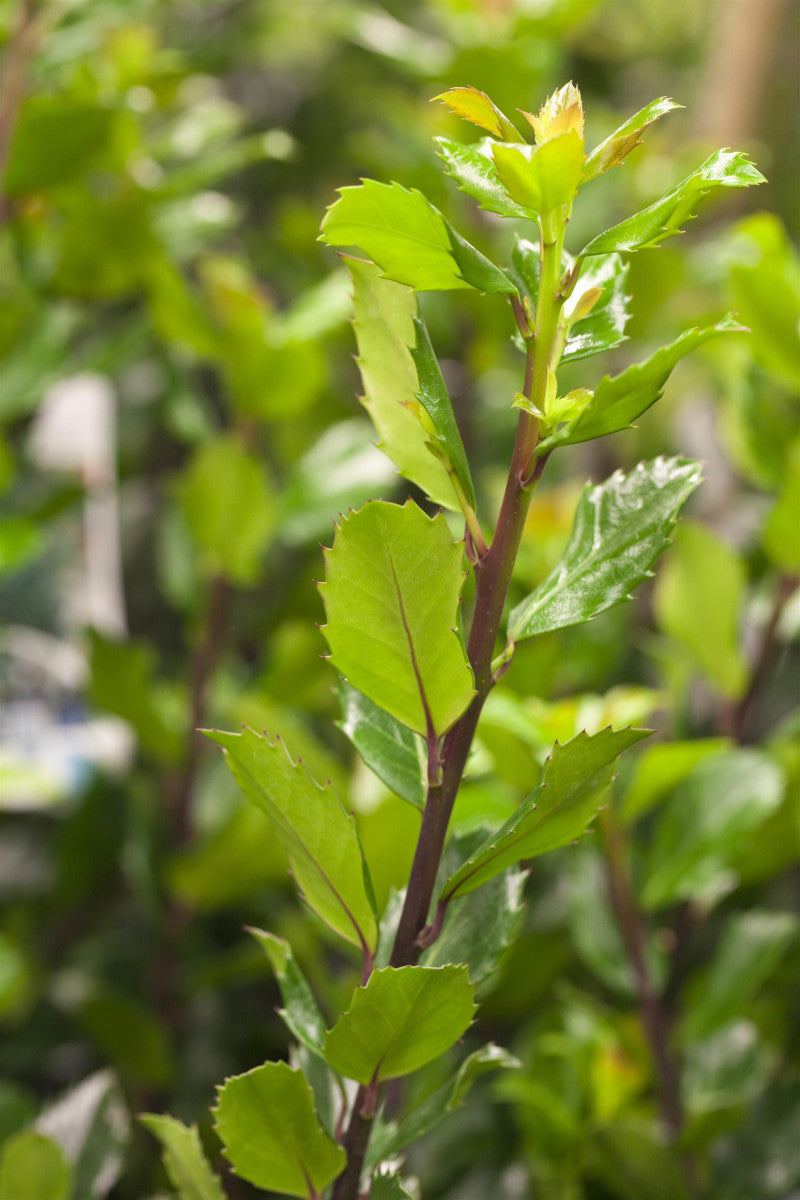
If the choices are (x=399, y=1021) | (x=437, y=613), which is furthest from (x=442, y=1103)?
(x=437, y=613)

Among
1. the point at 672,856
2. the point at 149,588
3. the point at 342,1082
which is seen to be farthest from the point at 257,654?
the point at 342,1082

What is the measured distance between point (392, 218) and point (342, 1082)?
253mm

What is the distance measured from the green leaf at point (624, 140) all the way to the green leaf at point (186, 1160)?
0.29 m

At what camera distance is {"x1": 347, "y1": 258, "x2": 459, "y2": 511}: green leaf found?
294 millimetres

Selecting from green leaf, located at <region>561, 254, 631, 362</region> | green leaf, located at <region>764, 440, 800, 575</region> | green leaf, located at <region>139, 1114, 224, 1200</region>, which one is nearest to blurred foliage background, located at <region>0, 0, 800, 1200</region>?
green leaf, located at <region>764, 440, 800, 575</region>

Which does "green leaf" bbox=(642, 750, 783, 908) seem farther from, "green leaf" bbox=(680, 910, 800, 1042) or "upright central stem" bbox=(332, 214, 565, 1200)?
"upright central stem" bbox=(332, 214, 565, 1200)

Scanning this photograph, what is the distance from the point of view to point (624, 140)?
26cm

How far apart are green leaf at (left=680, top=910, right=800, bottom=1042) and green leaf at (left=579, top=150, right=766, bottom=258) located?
429mm

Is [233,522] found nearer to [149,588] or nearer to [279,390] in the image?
[279,390]

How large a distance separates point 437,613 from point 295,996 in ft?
0.41

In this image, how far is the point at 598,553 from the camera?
294mm

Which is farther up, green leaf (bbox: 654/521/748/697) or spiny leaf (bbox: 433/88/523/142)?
spiny leaf (bbox: 433/88/523/142)

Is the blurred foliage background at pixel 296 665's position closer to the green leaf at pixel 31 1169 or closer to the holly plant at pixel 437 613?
the green leaf at pixel 31 1169

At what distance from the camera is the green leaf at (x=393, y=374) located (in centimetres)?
29
